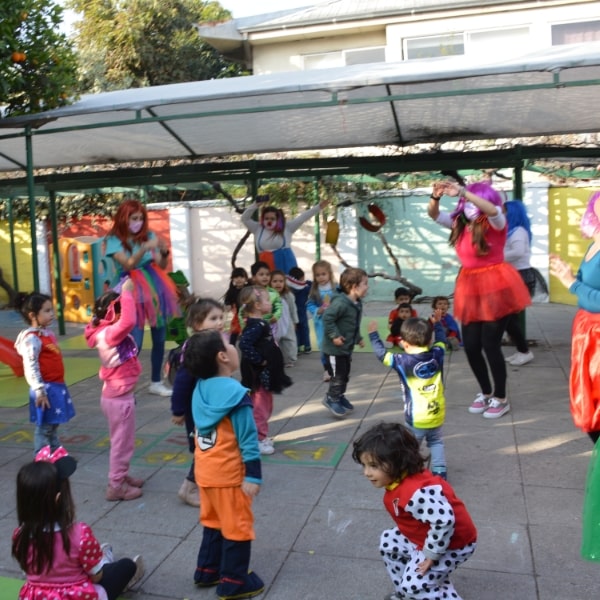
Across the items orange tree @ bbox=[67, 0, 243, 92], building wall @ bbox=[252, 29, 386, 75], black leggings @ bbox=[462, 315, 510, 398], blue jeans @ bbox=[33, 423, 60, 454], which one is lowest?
blue jeans @ bbox=[33, 423, 60, 454]

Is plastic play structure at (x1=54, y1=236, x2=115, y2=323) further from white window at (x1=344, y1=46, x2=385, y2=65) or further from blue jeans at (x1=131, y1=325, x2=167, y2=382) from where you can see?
white window at (x1=344, y1=46, x2=385, y2=65)

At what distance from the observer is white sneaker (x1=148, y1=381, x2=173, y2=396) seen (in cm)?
632

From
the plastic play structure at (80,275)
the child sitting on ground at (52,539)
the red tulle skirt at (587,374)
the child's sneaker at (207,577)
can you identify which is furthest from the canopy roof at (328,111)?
the child sitting on ground at (52,539)

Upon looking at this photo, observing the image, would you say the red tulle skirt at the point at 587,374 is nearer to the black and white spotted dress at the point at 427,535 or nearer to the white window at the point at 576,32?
the black and white spotted dress at the point at 427,535

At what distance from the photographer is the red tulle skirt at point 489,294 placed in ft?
16.5

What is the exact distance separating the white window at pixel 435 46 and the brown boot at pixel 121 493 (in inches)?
522

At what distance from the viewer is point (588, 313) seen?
3.42m

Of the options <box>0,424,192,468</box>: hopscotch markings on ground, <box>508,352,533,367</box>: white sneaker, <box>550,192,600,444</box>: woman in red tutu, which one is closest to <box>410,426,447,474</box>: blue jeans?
<box>550,192,600,444</box>: woman in red tutu

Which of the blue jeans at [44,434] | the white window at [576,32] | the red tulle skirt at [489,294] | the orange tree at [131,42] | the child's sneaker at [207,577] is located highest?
the orange tree at [131,42]

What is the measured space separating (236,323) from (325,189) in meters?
7.48

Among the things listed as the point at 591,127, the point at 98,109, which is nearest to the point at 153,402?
the point at 98,109

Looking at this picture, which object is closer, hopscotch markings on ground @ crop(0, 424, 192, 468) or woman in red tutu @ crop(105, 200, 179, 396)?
hopscotch markings on ground @ crop(0, 424, 192, 468)

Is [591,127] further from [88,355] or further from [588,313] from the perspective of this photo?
[88,355]

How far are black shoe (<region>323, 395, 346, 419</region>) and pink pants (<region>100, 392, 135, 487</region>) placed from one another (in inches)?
73.8
